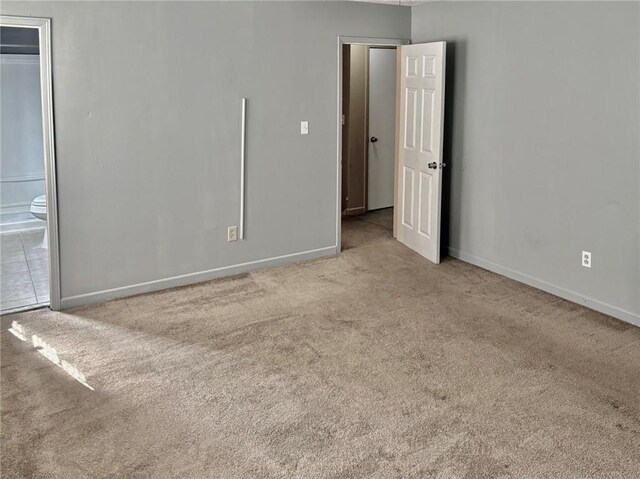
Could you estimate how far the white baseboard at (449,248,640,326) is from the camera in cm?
388

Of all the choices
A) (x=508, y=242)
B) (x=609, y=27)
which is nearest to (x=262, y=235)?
(x=508, y=242)

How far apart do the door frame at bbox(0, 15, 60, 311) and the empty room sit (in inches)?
0.6

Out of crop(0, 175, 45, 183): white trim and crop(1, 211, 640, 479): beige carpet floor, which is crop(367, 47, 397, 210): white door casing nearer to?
crop(1, 211, 640, 479): beige carpet floor

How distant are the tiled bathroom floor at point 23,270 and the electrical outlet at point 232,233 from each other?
1422mm

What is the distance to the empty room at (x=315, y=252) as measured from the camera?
8.63 feet

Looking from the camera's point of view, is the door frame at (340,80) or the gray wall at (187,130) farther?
the door frame at (340,80)

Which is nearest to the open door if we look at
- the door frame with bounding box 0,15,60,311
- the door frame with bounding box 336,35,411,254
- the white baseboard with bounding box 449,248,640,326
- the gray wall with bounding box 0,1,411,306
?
the door frame with bounding box 336,35,411,254

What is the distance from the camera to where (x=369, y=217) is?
22.4 ft

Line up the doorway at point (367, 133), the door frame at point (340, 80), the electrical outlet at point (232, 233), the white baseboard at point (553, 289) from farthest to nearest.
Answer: the doorway at point (367, 133) → the door frame at point (340, 80) → the electrical outlet at point (232, 233) → the white baseboard at point (553, 289)

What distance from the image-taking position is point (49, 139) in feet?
12.6

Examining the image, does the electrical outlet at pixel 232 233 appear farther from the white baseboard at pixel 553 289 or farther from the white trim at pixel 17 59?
the white trim at pixel 17 59

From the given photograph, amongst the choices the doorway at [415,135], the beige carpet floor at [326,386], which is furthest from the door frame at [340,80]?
the beige carpet floor at [326,386]

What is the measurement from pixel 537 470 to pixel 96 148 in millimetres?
3342

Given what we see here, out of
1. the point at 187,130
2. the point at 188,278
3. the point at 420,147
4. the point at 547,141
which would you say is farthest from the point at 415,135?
the point at 188,278
